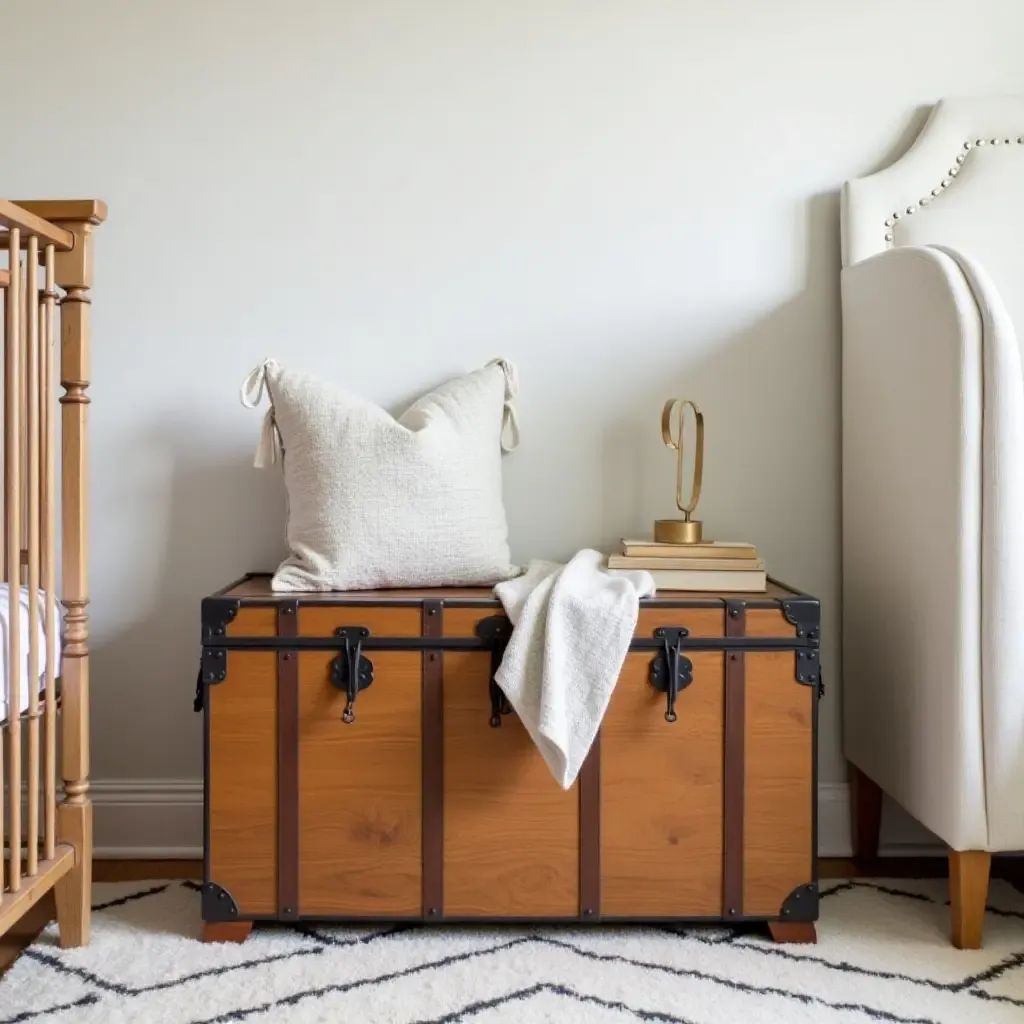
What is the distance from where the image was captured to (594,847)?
5.45ft

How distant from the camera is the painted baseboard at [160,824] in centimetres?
205

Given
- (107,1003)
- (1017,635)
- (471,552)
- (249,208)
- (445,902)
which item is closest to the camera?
(107,1003)

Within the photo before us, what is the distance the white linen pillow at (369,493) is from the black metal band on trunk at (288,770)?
11 centimetres

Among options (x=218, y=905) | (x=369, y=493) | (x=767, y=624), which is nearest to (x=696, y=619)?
(x=767, y=624)

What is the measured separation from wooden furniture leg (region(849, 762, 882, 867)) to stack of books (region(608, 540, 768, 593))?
501mm

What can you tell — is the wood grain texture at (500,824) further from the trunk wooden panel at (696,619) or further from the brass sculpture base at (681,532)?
the brass sculpture base at (681,532)

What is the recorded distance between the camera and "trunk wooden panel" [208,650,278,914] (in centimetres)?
166

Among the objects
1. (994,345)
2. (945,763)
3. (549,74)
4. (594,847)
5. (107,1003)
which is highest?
(549,74)

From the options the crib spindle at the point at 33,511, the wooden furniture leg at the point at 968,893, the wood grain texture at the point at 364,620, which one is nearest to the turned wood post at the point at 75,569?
the crib spindle at the point at 33,511

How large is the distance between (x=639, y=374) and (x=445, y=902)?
100 cm

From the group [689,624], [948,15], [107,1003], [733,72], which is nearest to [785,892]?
[689,624]

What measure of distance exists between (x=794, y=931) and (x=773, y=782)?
0.23 meters

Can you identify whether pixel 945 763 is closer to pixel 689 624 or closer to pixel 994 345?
pixel 689 624

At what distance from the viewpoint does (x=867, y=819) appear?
2.01m
